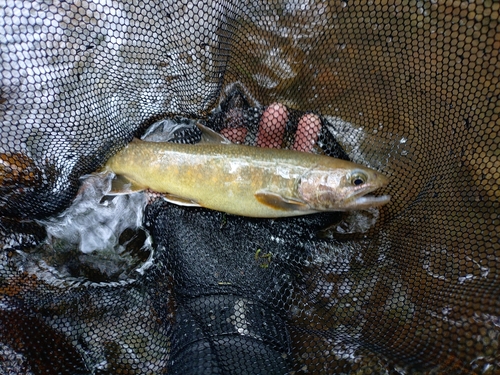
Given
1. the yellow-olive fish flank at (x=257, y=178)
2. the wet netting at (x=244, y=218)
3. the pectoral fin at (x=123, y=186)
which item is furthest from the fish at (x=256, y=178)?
the wet netting at (x=244, y=218)

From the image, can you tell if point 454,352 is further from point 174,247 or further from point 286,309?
point 174,247

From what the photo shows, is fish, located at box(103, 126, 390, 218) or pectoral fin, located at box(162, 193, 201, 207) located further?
pectoral fin, located at box(162, 193, 201, 207)

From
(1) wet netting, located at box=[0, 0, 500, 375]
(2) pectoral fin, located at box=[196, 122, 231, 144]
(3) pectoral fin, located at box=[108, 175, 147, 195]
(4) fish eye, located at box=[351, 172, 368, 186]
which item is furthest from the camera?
(3) pectoral fin, located at box=[108, 175, 147, 195]

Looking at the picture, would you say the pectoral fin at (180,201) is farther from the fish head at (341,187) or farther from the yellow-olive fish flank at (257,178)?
the fish head at (341,187)

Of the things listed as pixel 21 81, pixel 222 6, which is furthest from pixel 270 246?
pixel 21 81

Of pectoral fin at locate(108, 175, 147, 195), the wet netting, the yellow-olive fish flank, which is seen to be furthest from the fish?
the wet netting

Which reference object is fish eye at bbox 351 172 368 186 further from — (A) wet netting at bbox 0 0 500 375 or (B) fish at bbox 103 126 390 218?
(A) wet netting at bbox 0 0 500 375

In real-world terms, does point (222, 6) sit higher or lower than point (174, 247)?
higher

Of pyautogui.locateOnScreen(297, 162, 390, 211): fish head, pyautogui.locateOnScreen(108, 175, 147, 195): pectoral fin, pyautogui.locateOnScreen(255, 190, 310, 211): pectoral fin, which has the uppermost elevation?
pyautogui.locateOnScreen(297, 162, 390, 211): fish head
